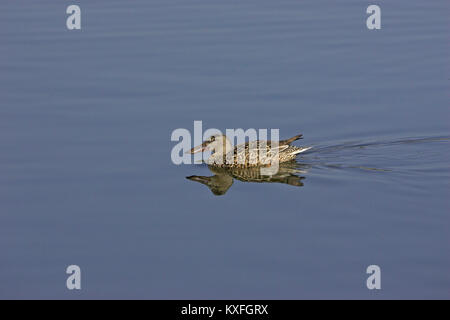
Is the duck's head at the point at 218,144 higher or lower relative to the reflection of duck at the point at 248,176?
higher

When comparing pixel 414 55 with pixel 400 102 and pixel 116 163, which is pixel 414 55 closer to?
pixel 400 102

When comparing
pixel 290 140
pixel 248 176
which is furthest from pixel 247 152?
pixel 290 140

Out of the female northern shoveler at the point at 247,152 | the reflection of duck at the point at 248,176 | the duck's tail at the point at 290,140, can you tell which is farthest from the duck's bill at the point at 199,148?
the duck's tail at the point at 290,140

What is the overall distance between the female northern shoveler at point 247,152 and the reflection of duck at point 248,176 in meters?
0.09

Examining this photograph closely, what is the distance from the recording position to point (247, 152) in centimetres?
1083

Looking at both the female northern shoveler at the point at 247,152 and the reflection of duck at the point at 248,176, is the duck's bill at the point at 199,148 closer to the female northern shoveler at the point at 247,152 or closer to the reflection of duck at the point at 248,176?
the female northern shoveler at the point at 247,152

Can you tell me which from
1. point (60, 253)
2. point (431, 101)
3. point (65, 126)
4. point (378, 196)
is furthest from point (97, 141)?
point (431, 101)

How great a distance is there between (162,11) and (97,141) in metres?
6.22

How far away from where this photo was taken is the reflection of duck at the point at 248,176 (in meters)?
10.00

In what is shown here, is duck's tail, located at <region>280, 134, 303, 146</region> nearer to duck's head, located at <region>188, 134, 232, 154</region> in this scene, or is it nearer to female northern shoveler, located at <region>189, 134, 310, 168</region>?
female northern shoveler, located at <region>189, 134, 310, 168</region>

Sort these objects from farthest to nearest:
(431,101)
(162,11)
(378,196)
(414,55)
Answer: (162,11)
(414,55)
(431,101)
(378,196)

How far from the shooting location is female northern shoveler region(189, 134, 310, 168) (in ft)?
34.7

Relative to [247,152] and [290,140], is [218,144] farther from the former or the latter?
[290,140]

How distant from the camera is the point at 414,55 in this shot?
13836 mm
